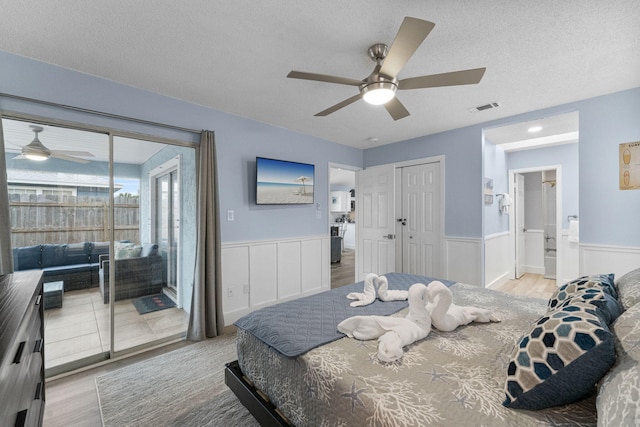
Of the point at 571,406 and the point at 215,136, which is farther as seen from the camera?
the point at 215,136

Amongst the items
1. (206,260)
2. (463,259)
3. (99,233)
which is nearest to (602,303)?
(463,259)

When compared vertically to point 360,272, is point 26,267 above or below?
above

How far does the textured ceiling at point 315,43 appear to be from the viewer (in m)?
1.58

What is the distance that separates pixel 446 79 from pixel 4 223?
3172 mm

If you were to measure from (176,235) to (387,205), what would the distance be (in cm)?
306

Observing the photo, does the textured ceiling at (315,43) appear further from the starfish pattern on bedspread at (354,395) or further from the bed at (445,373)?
the starfish pattern on bedspread at (354,395)

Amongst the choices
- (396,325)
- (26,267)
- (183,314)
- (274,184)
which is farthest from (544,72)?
(26,267)

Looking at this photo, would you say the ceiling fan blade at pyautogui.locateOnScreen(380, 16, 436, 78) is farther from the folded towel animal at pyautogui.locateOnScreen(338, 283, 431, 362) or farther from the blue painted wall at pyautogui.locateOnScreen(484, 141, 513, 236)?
the blue painted wall at pyautogui.locateOnScreen(484, 141, 513, 236)

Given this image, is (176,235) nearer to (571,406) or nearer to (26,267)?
(26,267)

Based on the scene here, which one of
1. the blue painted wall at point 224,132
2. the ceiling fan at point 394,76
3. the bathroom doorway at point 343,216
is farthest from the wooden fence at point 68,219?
the bathroom doorway at point 343,216

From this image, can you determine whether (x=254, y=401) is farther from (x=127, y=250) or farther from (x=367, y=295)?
(x=127, y=250)

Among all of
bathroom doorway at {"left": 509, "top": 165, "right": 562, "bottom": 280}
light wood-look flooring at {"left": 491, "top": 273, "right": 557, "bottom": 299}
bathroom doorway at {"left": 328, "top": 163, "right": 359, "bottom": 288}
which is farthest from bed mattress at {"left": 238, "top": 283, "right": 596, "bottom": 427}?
bathroom doorway at {"left": 328, "top": 163, "right": 359, "bottom": 288}

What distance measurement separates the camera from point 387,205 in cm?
443

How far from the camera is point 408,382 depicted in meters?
1.09
